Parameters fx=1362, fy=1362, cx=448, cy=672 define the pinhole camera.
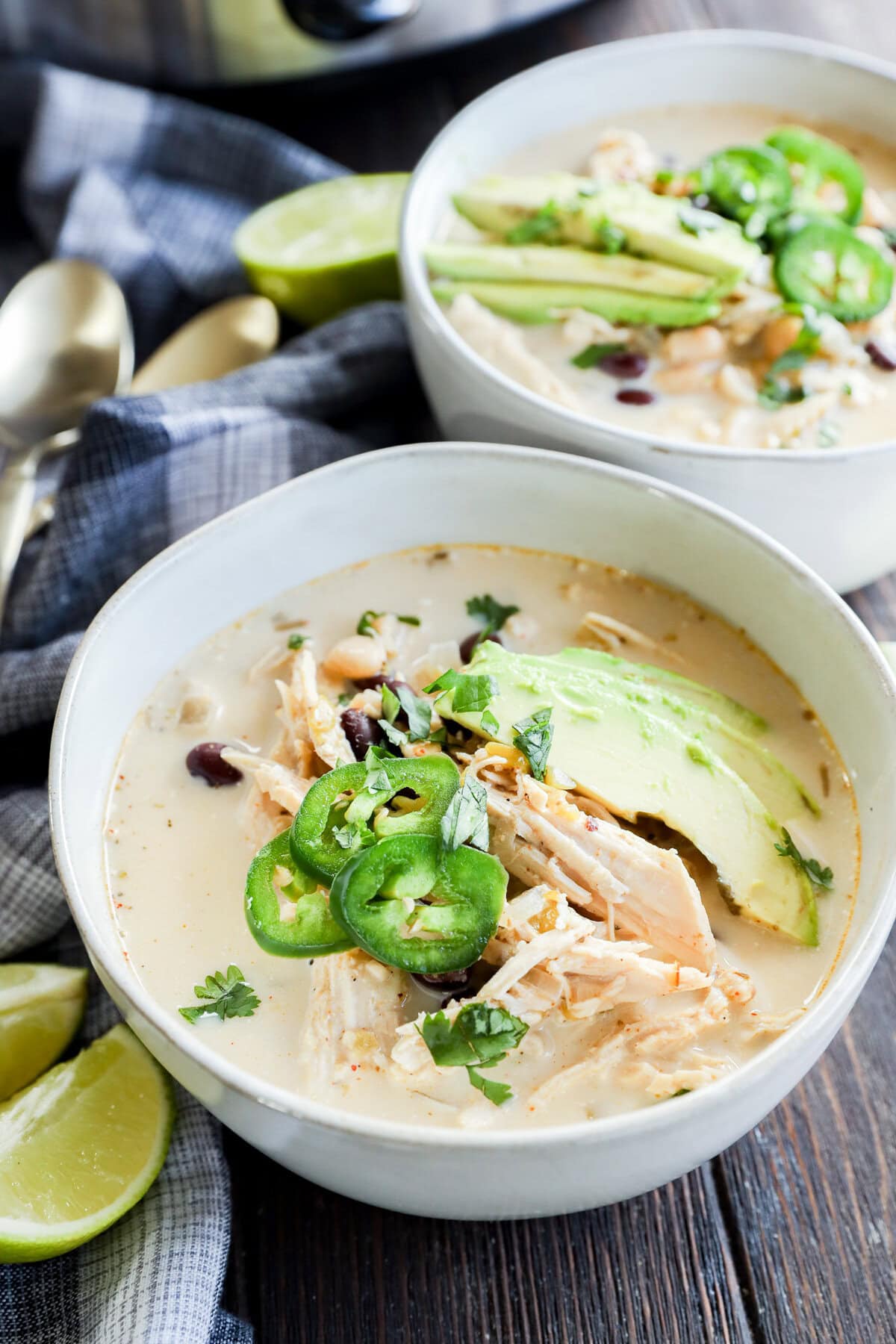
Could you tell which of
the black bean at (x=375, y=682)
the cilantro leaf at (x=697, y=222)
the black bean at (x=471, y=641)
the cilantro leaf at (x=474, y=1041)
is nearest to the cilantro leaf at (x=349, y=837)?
the cilantro leaf at (x=474, y=1041)

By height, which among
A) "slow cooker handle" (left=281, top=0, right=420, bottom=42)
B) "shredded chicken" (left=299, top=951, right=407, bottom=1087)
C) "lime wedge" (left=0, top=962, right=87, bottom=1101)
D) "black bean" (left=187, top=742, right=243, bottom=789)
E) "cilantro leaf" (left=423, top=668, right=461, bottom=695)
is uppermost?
"slow cooker handle" (left=281, top=0, right=420, bottom=42)

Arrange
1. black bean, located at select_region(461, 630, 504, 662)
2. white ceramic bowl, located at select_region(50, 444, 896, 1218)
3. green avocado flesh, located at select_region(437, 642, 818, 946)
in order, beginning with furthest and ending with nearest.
Answer: black bean, located at select_region(461, 630, 504, 662), green avocado flesh, located at select_region(437, 642, 818, 946), white ceramic bowl, located at select_region(50, 444, 896, 1218)

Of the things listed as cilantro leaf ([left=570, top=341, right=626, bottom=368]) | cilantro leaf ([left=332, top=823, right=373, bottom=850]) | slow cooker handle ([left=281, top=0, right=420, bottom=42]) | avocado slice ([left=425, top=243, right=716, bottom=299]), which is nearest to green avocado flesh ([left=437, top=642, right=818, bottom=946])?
cilantro leaf ([left=332, top=823, right=373, bottom=850])

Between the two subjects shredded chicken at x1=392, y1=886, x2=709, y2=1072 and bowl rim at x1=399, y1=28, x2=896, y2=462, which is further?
bowl rim at x1=399, y1=28, x2=896, y2=462

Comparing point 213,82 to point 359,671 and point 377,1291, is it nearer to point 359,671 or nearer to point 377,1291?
point 359,671

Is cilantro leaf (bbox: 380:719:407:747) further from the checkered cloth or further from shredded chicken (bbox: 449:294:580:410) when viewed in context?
shredded chicken (bbox: 449:294:580:410)

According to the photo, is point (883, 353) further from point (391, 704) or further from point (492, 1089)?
point (492, 1089)

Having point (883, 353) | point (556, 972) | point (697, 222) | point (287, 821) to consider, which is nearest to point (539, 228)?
point (697, 222)
